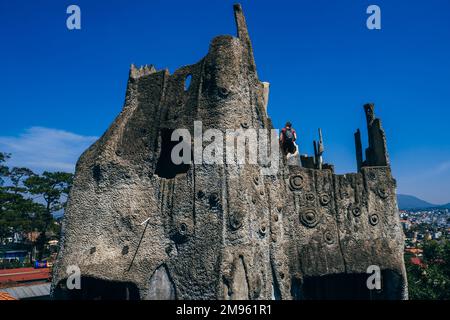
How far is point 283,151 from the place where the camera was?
17484 millimetres

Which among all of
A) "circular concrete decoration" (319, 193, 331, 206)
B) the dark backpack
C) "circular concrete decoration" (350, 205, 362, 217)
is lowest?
"circular concrete decoration" (350, 205, 362, 217)

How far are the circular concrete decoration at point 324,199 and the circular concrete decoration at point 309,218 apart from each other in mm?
742

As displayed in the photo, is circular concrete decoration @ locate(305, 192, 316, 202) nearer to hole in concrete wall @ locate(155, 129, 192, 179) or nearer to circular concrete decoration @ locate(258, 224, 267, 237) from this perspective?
circular concrete decoration @ locate(258, 224, 267, 237)

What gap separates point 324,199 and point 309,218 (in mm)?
1213

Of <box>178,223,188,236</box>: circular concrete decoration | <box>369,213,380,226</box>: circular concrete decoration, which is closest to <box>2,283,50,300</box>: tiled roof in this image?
<box>178,223,188,236</box>: circular concrete decoration

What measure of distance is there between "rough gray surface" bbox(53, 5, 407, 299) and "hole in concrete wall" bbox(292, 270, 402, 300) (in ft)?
0.14

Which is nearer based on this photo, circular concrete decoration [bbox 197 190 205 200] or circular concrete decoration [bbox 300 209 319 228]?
circular concrete decoration [bbox 197 190 205 200]

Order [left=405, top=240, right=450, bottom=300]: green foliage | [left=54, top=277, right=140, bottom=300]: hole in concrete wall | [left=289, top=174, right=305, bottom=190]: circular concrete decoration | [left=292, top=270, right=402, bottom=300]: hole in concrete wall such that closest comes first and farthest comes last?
[left=54, top=277, right=140, bottom=300]: hole in concrete wall
[left=289, top=174, right=305, bottom=190]: circular concrete decoration
[left=292, top=270, right=402, bottom=300]: hole in concrete wall
[left=405, top=240, right=450, bottom=300]: green foliage

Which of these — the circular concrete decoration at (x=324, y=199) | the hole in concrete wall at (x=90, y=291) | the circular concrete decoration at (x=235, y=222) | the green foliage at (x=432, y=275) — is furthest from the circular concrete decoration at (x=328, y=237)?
the green foliage at (x=432, y=275)

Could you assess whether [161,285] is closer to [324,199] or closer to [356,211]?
[324,199]

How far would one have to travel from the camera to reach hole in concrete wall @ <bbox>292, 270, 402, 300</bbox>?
57.8 ft

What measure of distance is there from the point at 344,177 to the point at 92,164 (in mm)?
10823

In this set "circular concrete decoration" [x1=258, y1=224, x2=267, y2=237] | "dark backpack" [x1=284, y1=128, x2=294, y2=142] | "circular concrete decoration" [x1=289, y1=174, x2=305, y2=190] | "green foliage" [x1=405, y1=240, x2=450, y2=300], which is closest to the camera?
"circular concrete decoration" [x1=258, y1=224, x2=267, y2=237]
